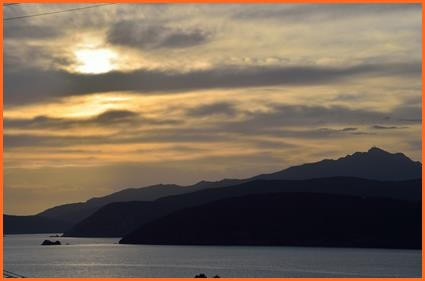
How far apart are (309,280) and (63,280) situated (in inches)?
2386

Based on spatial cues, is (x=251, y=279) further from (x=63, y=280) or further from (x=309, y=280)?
(x=63, y=280)

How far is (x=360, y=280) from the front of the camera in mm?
193000

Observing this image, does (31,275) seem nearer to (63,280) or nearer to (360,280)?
(63,280)

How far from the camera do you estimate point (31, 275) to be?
200 m


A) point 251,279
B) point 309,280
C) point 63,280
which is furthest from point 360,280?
point 63,280

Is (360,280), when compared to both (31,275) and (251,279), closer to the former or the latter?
(251,279)

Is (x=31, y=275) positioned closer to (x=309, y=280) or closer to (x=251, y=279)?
(x=251, y=279)

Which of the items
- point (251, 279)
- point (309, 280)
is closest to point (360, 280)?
point (309, 280)

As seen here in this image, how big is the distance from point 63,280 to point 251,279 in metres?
46.8

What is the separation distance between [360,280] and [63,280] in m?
72.9

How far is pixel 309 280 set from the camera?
195 meters

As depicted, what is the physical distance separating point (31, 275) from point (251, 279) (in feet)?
184

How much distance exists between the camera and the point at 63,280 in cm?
19188

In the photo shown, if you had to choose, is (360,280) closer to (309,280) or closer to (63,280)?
(309,280)
